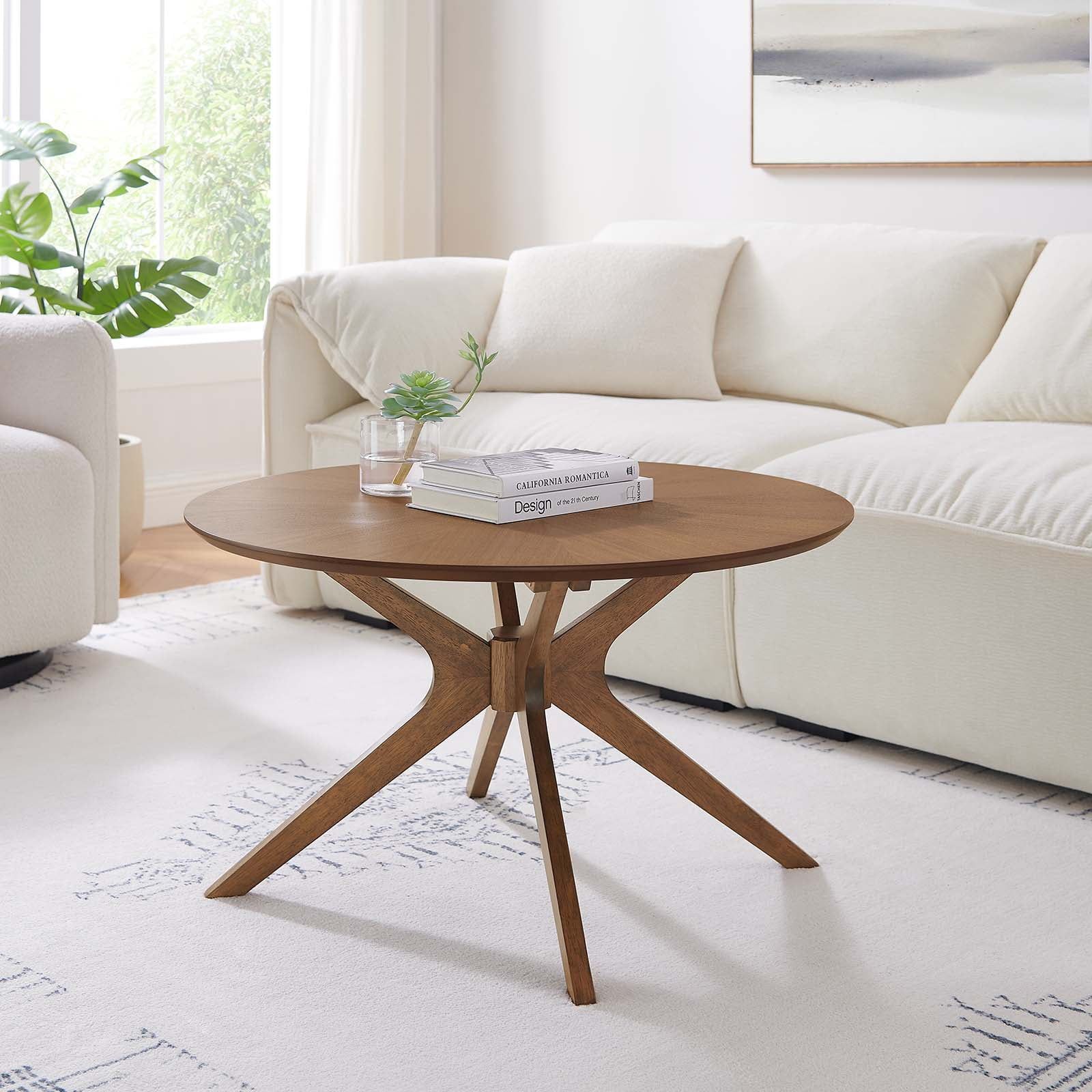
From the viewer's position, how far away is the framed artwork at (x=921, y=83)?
10.2ft

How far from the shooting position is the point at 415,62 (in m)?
4.45

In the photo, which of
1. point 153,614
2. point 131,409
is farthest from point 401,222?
point 153,614

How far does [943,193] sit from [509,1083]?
257 centimetres

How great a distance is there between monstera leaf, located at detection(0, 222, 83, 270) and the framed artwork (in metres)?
1.71

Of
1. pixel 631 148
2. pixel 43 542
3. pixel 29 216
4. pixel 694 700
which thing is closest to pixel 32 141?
pixel 29 216

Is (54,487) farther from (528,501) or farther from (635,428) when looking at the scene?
(528,501)

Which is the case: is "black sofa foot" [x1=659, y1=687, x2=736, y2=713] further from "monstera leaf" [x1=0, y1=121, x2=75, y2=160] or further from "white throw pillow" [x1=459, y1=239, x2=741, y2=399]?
"monstera leaf" [x1=0, y1=121, x2=75, y2=160]

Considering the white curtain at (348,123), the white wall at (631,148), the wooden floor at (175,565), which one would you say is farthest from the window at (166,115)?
the wooden floor at (175,565)

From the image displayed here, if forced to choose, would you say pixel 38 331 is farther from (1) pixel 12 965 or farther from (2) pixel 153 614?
(1) pixel 12 965

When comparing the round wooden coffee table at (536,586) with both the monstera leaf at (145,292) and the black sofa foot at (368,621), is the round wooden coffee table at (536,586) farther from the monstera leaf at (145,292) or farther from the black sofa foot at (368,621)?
the monstera leaf at (145,292)

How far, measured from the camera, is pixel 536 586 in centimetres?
164

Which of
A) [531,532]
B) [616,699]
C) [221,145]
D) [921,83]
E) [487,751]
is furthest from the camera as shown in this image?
[221,145]

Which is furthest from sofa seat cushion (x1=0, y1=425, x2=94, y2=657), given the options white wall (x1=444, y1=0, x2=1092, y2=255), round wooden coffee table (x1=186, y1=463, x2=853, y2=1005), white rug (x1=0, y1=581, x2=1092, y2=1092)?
white wall (x1=444, y1=0, x2=1092, y2=255)

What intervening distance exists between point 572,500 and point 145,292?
2101 millimetres
